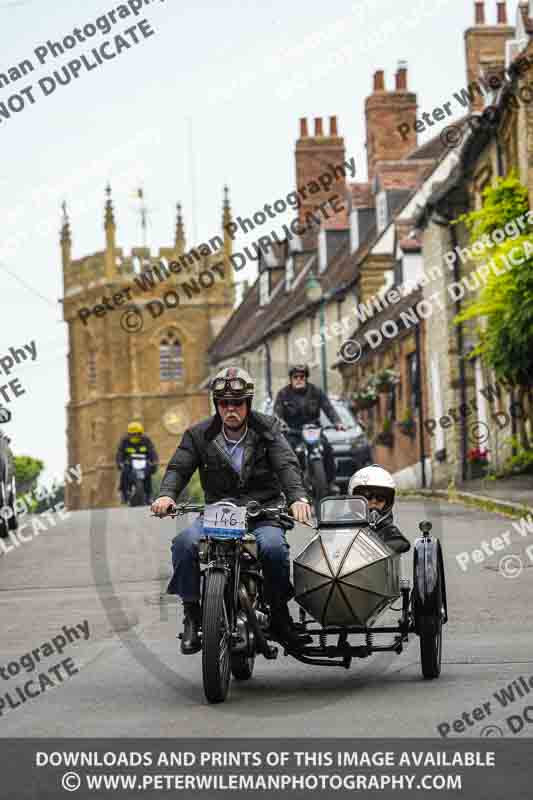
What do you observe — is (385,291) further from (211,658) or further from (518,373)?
(211,658)

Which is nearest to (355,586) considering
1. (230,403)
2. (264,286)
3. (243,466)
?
(243,466)

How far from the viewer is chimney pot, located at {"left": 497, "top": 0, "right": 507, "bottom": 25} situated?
37.5 m

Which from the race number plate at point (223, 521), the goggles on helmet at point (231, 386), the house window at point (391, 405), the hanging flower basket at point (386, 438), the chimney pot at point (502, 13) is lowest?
the race number plate at point (223, 521)

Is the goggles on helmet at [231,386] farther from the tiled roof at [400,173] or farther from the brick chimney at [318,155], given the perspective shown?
the brick chimney at [318,155]

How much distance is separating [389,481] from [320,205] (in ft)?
175

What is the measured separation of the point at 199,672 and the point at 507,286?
55.1 feet

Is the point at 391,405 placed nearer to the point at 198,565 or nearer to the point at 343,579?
the point at 198,565

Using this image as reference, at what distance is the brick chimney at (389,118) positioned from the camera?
175 feet

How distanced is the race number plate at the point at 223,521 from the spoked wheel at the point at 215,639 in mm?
244

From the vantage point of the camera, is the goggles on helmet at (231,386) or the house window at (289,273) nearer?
the goggles on helmet at (231,386)

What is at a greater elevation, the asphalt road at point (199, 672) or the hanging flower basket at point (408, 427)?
the hanging flower basket at point (408, 427)

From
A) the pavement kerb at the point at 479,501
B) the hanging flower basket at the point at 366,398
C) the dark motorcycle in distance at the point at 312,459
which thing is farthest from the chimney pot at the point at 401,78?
the dark motorcycle in distance at the point at 312,459
